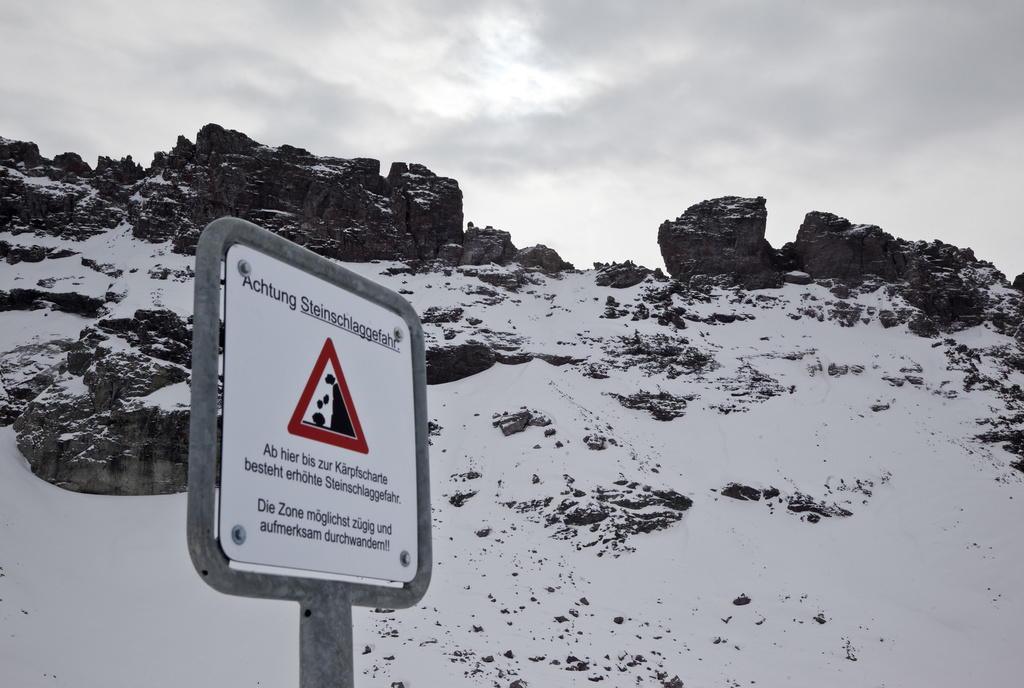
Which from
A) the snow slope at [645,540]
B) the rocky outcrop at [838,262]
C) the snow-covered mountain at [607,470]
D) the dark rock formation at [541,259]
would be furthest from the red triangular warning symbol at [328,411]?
the dark rock formation at [541,259]

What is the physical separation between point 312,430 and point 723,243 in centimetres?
5440

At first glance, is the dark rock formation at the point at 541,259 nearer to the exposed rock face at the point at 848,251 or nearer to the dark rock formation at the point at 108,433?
the exposed rock face at the point at 848,251

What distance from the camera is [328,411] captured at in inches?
55.4

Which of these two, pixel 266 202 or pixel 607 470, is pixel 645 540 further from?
pixel 266 202

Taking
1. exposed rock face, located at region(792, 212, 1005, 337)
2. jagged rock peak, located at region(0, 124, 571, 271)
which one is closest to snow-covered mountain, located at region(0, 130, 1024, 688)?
exposed rock face, located at region(792, 212, 1005, 337)

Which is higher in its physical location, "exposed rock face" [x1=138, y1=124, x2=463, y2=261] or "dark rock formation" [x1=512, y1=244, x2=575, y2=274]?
"exposed rock face" [x1=138, y1=124, x2=463, y2=261]

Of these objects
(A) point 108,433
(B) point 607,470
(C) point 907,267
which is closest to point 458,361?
(B) point 607,470

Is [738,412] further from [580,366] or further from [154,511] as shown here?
[154,511]

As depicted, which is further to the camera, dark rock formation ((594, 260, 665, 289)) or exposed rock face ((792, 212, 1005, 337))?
dark rock formation ((594, 260, 665, 289))

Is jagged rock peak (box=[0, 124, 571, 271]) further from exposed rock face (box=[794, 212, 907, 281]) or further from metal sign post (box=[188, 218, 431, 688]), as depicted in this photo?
metal sign post (box=[188, 218, 431, 688])

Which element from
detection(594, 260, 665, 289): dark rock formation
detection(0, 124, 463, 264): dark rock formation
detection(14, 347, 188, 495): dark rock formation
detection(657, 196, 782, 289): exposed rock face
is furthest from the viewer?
detection(0, 124, 463, 264): dark rock formation

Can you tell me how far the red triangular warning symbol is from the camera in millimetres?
1343

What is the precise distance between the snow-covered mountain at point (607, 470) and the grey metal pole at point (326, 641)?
1598cm

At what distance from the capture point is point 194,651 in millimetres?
18656
